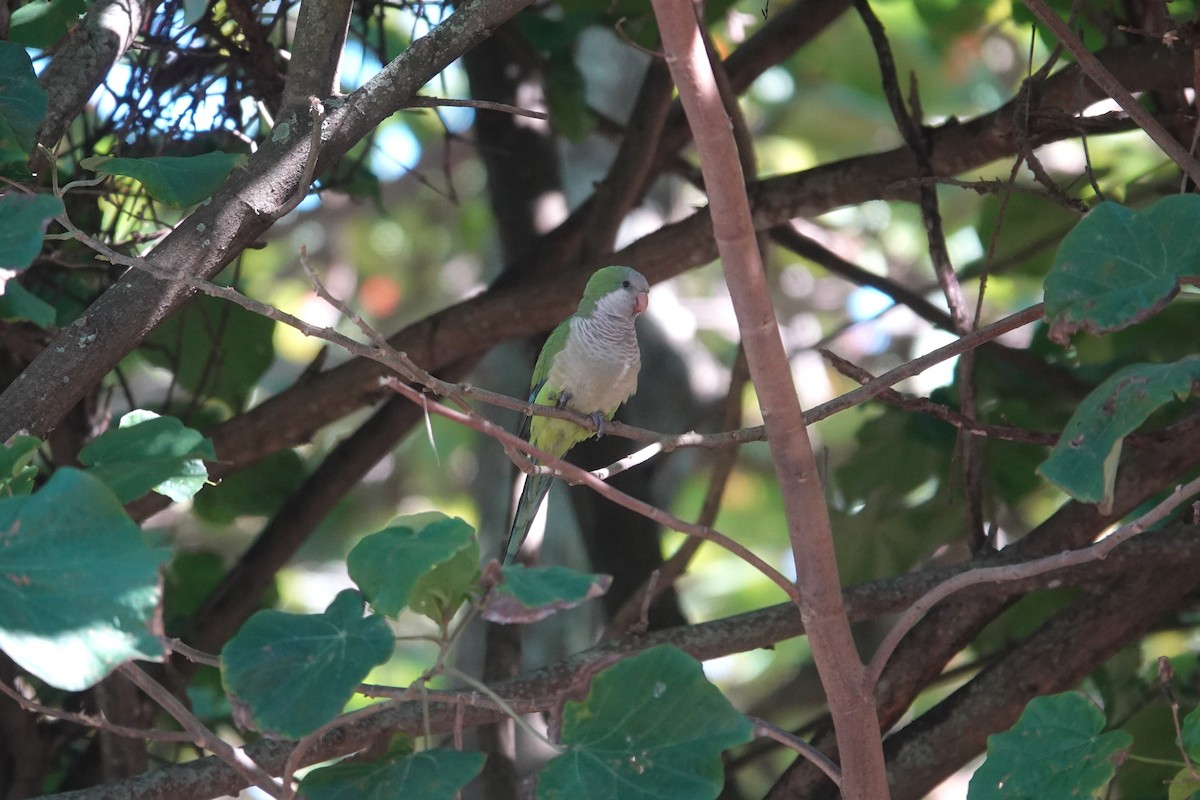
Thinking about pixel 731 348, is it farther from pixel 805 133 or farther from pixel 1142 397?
pixel 1142 397

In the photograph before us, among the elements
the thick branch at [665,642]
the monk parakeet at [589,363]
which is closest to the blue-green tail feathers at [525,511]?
the monk parakeet at [589,363]

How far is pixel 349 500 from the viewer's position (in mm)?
7426

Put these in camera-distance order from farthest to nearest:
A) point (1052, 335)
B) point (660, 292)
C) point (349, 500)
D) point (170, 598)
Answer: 1. point (349, 500)
2. point (660, 292)
3. point (170, 598)
4. point (1052, 335)

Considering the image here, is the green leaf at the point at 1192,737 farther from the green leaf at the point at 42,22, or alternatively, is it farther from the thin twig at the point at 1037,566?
the green leaf at the point at 42,22

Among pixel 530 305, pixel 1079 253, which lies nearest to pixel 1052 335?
pixel 1079 253

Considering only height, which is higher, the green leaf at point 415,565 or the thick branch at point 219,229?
the thick branch at point 219,229

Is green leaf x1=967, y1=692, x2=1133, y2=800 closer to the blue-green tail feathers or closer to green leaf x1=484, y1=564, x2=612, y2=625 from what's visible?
green leaf x1=484, y1=564, x2=612, y2=625

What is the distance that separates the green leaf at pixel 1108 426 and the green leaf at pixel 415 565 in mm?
834

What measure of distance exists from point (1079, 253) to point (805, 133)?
264 inches

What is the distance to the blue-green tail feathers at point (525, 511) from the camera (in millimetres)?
3734

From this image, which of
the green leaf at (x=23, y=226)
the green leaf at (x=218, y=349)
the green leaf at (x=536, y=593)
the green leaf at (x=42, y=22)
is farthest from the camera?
the green leaf at (x=218, y=349)

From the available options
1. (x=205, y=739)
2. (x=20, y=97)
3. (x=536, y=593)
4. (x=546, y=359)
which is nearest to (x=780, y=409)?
(x=536, y=593)

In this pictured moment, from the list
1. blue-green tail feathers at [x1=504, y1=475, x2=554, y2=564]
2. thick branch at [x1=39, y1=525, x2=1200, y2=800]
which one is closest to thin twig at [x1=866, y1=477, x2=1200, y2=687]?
thick branch at [x1=39, y1=525, x2=1200, y2=800]

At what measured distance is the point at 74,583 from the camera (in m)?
1.56
